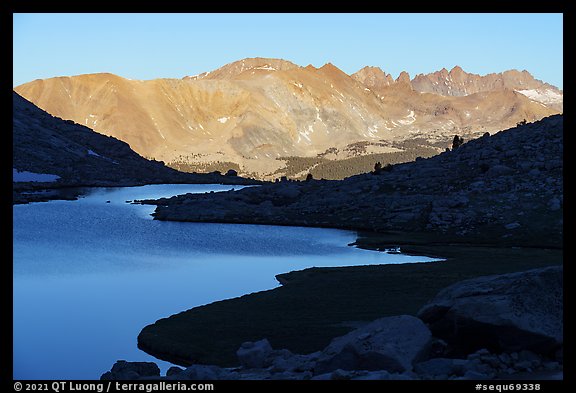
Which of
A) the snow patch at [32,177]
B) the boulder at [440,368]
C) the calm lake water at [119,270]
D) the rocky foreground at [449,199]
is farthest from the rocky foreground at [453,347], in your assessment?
the snow patch at [32,177]

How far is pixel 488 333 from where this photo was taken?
31.2 m

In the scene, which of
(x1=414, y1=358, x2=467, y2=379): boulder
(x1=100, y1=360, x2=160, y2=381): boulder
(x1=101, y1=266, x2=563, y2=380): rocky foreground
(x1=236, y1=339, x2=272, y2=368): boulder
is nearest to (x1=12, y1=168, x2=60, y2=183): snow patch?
(x1=100, y1=360, x2=160, y2=381): boulder

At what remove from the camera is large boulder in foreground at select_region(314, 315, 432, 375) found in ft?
95.4

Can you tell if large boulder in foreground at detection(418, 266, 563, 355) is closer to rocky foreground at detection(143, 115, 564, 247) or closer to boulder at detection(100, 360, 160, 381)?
boulder at detection(100, 360, 160, 381)

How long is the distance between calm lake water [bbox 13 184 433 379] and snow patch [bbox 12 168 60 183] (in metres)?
56.3

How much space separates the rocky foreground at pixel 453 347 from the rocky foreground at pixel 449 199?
193ft

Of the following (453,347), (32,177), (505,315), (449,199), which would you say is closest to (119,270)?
(453,347)

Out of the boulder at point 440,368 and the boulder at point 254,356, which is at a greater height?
the boulder at point 440,368

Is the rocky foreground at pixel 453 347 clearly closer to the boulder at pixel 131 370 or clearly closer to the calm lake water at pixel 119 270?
the boulder at pixel 131 370

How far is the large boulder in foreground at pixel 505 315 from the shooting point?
30.2 meters

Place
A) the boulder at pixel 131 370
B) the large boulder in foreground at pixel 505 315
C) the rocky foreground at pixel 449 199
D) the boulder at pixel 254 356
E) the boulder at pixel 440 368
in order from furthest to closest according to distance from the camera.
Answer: the rocky foreground at pixel 449 199 → the boulder at pixel 254 356 → the boulder at pixel 131 370 → the large boulder in foreground at pixel 505 315 → the boulder at pixel 440 368
